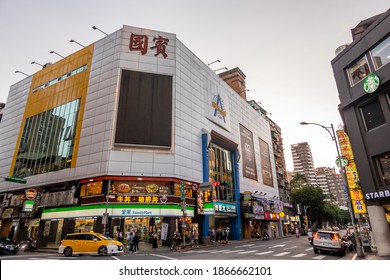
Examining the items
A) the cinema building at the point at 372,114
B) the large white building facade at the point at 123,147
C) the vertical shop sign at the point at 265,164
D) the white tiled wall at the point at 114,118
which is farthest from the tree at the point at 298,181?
the cinema building at the point at 372,114

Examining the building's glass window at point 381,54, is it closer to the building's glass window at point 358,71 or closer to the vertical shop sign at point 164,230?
the building's glass window at point 358,71

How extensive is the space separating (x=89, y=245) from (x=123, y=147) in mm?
13859

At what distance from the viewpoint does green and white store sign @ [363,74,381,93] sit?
58.9 ft

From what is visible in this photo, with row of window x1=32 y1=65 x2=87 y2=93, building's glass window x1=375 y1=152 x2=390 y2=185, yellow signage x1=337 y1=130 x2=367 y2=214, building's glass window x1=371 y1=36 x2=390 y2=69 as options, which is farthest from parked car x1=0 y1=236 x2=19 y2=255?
building's glass window x1=371 y1=36 x2=390 y2=69

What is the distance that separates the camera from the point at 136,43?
36.3 metres

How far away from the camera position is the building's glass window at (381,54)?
17.7 m

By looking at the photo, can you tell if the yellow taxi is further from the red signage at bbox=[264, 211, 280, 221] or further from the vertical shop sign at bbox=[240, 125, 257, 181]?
the red signage at bbox=[264, 211, 280, 221]

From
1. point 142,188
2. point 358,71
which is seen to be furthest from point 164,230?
point 358,71

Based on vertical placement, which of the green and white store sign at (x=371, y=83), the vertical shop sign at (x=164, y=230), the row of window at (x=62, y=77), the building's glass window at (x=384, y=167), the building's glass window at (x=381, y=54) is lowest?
the vertical shop sign at (x=164, y=230)

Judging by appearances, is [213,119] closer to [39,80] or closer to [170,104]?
[170,104]

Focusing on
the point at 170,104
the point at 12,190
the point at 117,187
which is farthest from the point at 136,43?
the point at 12,190

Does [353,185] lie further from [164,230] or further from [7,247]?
[7,247]
